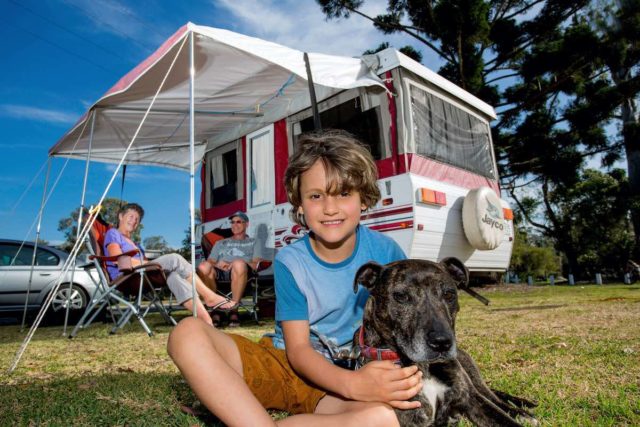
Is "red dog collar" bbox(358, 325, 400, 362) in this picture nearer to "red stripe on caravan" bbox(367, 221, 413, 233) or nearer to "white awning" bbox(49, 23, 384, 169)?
"red stripe on caravan" bbox(367, 221, 413, 233)

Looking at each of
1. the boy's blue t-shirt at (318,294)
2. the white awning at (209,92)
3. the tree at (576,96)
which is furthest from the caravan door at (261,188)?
the tree at (576,96)

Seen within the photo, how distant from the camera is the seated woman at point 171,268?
5.44 metres

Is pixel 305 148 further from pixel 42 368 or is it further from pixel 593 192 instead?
pixel 593 192

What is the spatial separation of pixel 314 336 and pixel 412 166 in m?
3.78

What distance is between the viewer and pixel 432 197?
540cm

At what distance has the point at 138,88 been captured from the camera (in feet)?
17.6

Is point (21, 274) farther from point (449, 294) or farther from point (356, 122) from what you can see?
point (449, 294)

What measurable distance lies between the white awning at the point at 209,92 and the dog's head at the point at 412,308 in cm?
346

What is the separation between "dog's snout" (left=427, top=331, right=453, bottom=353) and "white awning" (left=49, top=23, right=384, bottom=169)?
3828 mm

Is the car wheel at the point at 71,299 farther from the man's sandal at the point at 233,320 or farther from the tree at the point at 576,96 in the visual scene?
the tree at the point at 576,96

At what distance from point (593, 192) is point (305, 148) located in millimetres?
25902

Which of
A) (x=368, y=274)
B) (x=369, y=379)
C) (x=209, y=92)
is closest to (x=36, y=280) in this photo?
(x=209, y=92)

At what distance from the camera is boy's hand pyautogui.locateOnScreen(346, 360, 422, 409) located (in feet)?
5.04

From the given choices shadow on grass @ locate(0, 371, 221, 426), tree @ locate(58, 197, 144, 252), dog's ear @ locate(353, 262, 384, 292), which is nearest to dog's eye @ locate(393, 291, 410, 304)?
dog's ear @ locate(353, 262, 384, 292)
